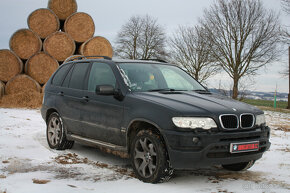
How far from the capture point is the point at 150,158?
462 cm

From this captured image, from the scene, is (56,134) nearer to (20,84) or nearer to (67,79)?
(67,79)

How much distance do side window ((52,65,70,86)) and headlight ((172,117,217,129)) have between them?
3.30m

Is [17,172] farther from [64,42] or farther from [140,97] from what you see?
[64,42]

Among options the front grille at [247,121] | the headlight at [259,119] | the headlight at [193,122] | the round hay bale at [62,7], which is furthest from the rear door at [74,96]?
the round hay bale at [62,7]

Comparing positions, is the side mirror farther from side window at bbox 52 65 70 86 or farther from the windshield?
side window at bbox 52 65 70 86

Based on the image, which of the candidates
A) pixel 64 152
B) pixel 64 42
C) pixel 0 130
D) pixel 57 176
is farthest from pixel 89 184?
pixel 64 42

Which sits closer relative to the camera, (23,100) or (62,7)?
(23,100)

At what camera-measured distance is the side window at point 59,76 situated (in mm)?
6969

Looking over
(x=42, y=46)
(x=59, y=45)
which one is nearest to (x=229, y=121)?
(x=59, y=45)

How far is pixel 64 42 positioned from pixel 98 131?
998 cm

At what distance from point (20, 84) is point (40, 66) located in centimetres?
105

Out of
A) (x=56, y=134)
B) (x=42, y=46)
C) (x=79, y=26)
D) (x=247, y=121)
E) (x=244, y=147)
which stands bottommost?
(x=56, y=134)

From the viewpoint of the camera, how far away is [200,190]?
14.5 ft

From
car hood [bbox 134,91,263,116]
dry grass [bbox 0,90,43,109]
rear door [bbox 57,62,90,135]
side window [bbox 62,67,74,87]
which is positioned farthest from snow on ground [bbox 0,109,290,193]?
dry grass [bbox 0,90,43,109]
